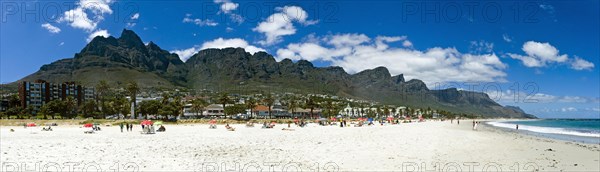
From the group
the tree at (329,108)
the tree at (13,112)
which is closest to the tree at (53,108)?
the tree at (13,112)

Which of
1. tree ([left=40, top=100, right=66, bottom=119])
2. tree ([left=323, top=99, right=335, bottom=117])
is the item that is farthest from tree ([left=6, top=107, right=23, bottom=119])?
tree ([left=323, top=99, right=335, bottom=117])

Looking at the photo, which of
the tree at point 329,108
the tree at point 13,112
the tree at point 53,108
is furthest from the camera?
the tree at point 329,108

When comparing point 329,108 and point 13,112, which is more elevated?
point 329,108

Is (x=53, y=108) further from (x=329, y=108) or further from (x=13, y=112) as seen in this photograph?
(x=329, y=108)

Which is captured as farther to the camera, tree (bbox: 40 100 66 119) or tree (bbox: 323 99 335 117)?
tree (bbox: 323 99 335 117)

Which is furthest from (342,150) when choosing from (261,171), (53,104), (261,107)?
(261,107)

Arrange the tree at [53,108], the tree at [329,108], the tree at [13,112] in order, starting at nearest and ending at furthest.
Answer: the tree at [53,108], the tree at [13,112], the tree at [329,108]

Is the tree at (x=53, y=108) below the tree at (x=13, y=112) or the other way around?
the other way around

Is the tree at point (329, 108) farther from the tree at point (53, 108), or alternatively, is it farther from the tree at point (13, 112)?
the tree at point (13, 112)

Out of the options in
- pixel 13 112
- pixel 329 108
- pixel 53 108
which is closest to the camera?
pixel 53 108

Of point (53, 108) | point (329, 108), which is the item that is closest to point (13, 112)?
point (53, 108)

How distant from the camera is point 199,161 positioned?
15.9m

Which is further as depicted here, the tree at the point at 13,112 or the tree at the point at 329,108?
the tree at the point at 329,108

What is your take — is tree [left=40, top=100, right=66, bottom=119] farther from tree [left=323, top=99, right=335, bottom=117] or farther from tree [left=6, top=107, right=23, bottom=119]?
tree [left=323, top=99, right=335, bottom=117]
